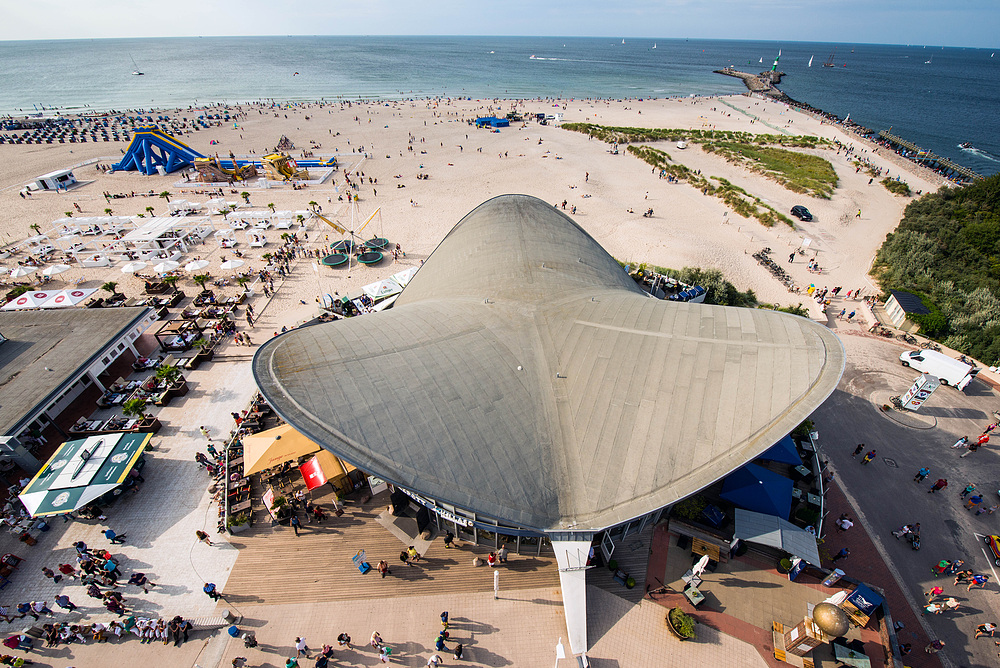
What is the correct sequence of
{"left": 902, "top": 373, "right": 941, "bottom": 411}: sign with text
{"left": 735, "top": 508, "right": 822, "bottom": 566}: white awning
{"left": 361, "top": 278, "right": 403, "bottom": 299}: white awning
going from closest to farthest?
1. {"left": 735, "top": 508, "right": 822, "bottom": 566}: white awning
2. {"left": 902, "top": 373, "right": 941, "bottom": 411}: sign with text
3. {"left": 361, "top": 278, "right": 403, "bottom": 299}: white awning

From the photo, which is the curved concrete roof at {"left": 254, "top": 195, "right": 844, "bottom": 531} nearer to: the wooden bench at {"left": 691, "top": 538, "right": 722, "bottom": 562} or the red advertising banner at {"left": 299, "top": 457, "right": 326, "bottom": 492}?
the wooden bench at {"left": 691, "top": 538, "right": 722, "bottom": 562}

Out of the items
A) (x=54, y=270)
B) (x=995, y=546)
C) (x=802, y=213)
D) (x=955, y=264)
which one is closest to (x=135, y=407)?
(x=54, y=270)

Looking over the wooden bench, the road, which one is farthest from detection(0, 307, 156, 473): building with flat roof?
the road

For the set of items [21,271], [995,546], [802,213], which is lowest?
[995,546]

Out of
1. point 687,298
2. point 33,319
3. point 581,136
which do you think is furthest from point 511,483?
point 581,136

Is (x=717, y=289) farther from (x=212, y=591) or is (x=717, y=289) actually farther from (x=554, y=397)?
(x=212, y=591)
